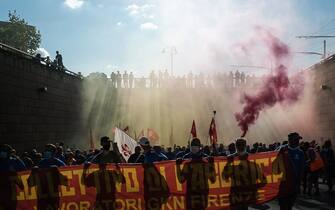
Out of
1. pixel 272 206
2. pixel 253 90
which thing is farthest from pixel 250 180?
pixel 253 90

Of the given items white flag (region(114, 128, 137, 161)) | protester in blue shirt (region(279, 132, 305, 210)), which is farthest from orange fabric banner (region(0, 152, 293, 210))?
white flag (region(114, 128, 137, 161))

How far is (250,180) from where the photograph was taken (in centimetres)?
981

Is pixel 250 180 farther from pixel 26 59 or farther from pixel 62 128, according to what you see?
pixel 62 128

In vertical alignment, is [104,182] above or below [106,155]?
below

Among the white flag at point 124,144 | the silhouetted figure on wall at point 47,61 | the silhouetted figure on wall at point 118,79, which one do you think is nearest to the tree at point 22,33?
the silhouetted figure on wall at point 118,79

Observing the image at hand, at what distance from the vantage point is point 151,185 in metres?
9.75

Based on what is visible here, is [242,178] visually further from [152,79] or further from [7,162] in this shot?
[152,79]

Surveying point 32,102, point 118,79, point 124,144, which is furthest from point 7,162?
point 118,79

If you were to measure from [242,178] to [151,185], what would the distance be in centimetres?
177

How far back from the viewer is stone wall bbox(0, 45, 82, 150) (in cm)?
2188

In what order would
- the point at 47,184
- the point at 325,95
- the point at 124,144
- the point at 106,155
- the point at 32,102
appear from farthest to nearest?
the point at 325,95
the point at 32,102
the point at 124,144
the point at 106,155
the point at 47,184

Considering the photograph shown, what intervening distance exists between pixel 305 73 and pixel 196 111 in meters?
16.1

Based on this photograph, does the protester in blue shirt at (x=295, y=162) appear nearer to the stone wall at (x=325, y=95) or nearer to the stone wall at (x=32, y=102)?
the stone wall at (x=32, y=102)

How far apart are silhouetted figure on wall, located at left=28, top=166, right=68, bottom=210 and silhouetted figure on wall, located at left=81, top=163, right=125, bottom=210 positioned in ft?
1.50
